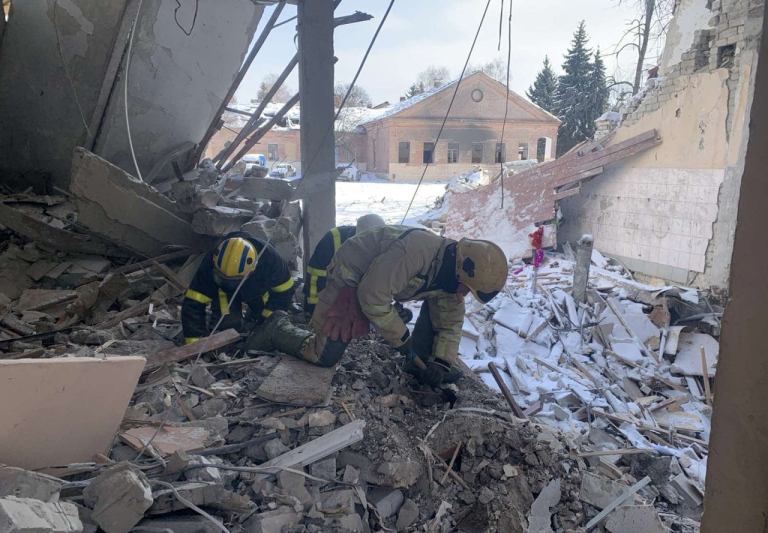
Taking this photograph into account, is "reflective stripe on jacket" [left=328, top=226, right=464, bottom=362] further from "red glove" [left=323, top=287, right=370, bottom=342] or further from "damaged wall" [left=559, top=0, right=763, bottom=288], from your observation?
"damaged wall" [left=559, top=0, right=763, bottom=288]

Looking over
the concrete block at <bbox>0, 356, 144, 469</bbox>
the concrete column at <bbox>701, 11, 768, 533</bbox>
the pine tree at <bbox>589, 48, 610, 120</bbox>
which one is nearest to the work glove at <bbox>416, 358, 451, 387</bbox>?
the concrete block at <bbox>0, 356, 144, 469</bbox>

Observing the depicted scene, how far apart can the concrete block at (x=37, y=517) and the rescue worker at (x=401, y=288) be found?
6.76ft

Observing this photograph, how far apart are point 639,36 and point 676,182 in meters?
14.9

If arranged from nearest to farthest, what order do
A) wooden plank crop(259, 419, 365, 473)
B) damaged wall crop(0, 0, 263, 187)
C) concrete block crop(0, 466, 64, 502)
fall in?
concrete block crop(0, 466, 64, 502) → wooden plank crop(259, 419, 365, 473) → damaged wall crop(0, 0, 263, 187)

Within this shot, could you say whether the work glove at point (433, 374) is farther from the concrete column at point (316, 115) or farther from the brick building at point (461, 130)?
the brick building at point (461, 130)

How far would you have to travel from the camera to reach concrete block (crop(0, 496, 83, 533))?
1669mm

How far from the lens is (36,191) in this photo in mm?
6703

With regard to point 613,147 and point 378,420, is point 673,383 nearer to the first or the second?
point 378,420

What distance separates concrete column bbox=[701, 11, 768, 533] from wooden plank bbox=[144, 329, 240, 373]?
3.33 meters

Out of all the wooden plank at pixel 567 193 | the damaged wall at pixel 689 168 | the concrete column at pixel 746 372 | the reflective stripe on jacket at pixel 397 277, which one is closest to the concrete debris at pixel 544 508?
the reflective stripe on jacket at pixel 397 277

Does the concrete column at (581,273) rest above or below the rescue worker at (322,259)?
below

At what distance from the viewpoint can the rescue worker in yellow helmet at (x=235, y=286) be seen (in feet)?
14.0

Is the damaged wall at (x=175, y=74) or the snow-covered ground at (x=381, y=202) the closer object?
the damaged wall at (x=175, y=74)

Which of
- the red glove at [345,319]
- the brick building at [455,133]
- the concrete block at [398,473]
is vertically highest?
the brick building at [455,133]
